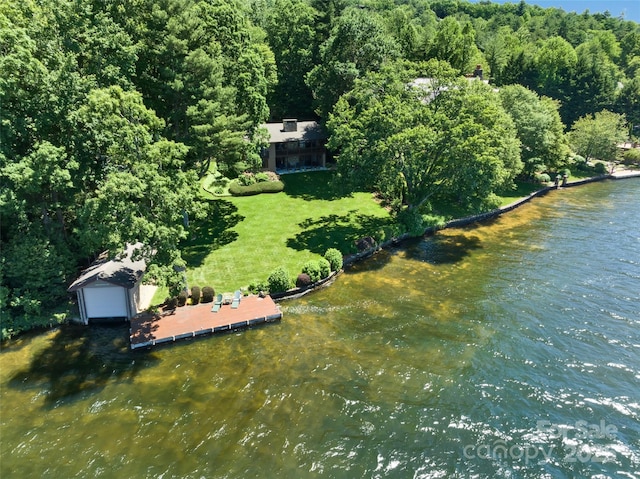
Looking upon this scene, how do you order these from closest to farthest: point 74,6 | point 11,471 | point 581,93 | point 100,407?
point 11,471, point 100,407, point 74,6, point 581,93

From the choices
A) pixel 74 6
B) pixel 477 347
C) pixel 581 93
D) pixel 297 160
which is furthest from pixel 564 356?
pixel 581 93

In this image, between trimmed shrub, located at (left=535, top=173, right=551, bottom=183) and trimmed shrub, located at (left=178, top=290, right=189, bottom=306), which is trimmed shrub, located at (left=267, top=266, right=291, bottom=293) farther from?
trimmed shrub, located at (left=535, top=173, right=551, bottom=183)

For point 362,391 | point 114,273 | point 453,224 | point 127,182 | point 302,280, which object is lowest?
point 362,391

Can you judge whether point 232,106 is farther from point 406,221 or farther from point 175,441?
point 175,441

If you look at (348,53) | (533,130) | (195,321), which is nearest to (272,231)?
(195,321)

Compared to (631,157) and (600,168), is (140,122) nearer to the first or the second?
(600,168)

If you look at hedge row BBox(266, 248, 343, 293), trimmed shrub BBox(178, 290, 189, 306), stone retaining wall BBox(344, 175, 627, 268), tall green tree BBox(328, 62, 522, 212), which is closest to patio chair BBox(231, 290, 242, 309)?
hedge row BBox(266, 248, 343, 293)
